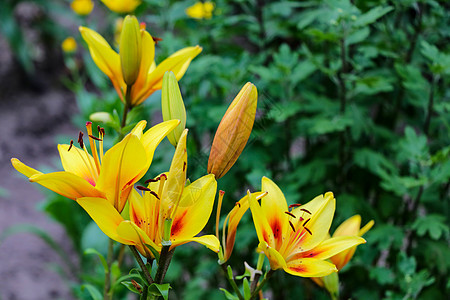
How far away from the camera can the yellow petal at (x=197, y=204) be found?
1.67 feet

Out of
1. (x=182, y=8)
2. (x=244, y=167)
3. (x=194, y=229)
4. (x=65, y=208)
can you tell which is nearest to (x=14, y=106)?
(x=65, y=208)

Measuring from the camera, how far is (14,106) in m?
3.25

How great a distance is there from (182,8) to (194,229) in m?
1.05

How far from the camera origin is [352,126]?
1.16 meters

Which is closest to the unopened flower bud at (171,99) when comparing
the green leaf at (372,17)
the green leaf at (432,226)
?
the green leaf at (372,17)

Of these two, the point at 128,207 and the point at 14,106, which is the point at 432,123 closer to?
the point at 128,207

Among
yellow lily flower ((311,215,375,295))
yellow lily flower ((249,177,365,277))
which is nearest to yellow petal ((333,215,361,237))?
yellow lily flower ((311,215,375,295))

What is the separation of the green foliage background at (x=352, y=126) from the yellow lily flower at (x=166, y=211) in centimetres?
44

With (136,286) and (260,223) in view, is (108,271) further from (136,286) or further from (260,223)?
(260,223)

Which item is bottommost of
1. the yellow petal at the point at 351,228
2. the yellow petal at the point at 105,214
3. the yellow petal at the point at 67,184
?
the yellow petal at the point at 351,228

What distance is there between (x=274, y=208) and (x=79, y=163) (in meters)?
0.25

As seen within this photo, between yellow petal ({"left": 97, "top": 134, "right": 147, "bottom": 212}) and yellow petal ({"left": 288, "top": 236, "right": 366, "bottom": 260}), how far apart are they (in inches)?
8.6

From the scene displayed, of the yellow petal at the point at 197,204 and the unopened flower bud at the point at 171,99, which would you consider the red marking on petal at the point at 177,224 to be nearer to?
the yellow petal at the point at 197,204

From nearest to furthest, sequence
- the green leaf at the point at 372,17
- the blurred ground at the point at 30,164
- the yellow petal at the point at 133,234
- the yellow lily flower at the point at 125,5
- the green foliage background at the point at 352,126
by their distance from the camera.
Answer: the yellow petal at the point at 133,234
the green leaf at the point at 372,17
the green foliage background at the point at 352,126
the yellow lily flower at the point at 125,5
the blurred ground at the point at 30,164
